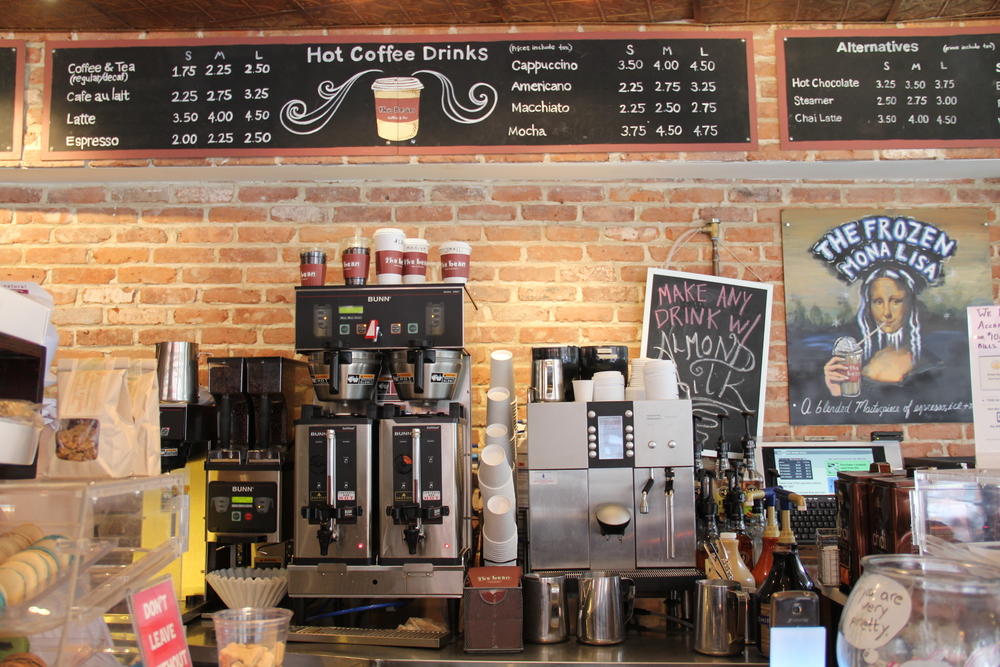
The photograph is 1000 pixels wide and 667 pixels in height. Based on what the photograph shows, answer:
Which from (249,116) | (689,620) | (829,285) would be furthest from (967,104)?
(249,116)

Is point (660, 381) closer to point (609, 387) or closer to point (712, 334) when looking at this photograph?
point (609, 387)

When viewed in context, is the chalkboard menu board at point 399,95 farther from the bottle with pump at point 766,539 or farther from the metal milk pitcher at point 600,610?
the metal milk pitcher at point 600,610

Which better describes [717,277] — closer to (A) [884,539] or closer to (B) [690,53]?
(B) [690,53]

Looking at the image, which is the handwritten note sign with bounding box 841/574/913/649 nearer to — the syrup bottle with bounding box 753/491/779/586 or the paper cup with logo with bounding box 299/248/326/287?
the syrup bottle with bounding box 753/491/779/586

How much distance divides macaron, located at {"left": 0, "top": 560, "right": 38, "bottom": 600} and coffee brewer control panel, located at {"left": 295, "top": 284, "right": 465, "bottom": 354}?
53.4 inches

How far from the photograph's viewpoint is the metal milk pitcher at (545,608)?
7.20 feet

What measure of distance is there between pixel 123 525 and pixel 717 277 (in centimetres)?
232

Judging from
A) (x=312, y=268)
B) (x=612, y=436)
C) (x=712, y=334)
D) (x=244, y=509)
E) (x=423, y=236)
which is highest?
(x=423, y=236)

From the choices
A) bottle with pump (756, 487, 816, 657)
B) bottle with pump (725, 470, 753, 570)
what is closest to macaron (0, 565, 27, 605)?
bottle with pump (756, 487, 816, 657)

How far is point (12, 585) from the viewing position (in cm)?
107

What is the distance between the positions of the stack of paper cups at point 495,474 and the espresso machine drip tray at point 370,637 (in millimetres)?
395

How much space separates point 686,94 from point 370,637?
2190 mm

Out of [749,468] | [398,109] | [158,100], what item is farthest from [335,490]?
[158,100]

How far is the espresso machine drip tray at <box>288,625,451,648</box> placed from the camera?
2.17 meters
